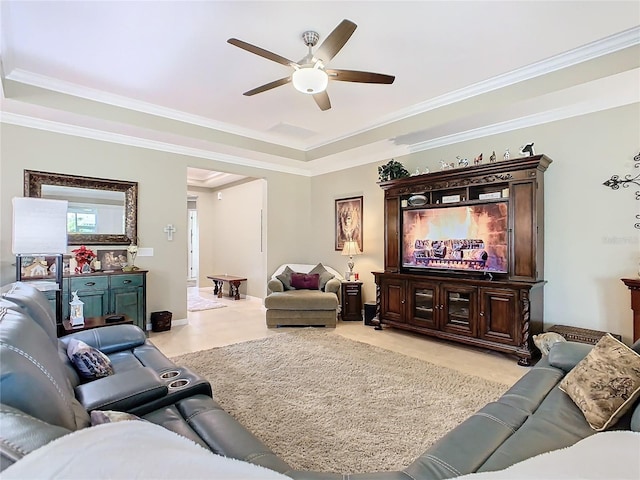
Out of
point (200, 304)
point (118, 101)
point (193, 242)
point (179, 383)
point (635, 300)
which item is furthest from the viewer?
point (193, 242)

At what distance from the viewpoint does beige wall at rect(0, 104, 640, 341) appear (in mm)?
3422

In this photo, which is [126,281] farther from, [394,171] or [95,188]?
Result: [394,171]

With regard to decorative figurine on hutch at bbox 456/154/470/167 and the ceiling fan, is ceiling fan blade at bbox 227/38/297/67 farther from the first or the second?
decorative figurine on hutch at bbox 456/154/470/167

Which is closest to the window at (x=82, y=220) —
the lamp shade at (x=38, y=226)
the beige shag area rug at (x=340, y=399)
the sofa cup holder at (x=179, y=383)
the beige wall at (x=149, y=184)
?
the beige wall at (x=149, y=184)

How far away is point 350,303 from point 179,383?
398 cm

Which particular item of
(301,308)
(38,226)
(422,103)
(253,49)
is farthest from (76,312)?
(422,103)

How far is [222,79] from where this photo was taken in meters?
3.63

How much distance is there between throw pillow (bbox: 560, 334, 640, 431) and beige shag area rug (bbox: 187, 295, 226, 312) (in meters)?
5.85

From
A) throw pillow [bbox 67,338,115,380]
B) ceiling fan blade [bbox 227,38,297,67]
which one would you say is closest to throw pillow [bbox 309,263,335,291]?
ceiling fan blade [bbox 227,38,297,67]

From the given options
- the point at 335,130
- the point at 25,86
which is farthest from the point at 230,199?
the point at 25,86

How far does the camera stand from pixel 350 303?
5621mm

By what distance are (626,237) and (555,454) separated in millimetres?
3417

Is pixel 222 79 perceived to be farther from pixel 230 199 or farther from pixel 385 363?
pixel 230 199

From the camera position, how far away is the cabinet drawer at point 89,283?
13.4 feet
